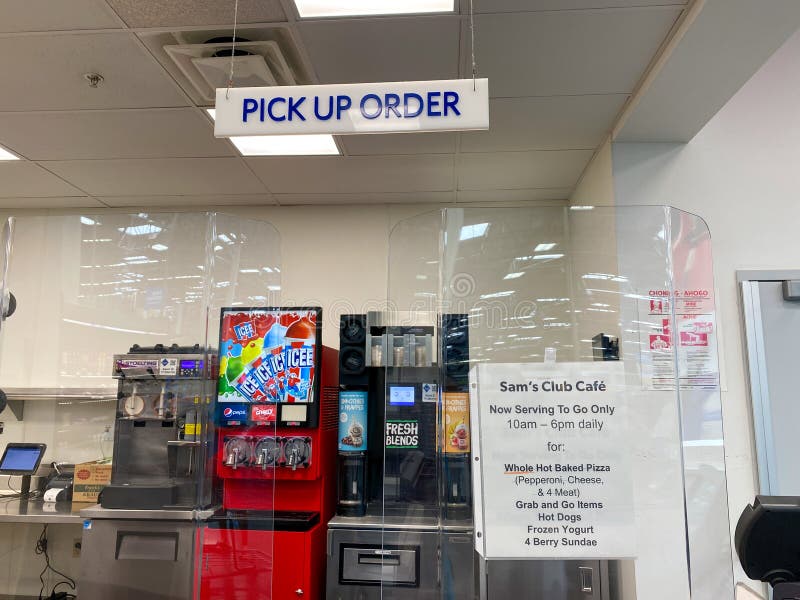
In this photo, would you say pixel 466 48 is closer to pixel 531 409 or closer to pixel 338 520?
pixel 531 409

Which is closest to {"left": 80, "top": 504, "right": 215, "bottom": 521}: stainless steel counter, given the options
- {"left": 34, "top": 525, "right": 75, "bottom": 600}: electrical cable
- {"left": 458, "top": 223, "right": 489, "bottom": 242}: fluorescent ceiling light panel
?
{"left": 34, "top": 525, "right": 75, "bottom": 600}: electrical cable

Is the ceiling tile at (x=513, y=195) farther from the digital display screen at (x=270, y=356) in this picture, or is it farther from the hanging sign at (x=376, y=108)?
the hanging sign at (x=376, y=108)

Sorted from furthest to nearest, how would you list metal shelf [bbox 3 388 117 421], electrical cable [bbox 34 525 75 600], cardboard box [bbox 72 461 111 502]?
electrical cable [bbox 34 525 75 600] → metal shelf [bbox 3 388 117 421] → cardboard box [bbox 72 461 111 502]

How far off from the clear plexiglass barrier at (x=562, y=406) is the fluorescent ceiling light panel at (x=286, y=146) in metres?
1.49

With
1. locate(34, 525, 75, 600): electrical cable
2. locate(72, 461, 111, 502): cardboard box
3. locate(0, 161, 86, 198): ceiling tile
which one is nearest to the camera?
locate(72, 461, 111, 502): cardboard box

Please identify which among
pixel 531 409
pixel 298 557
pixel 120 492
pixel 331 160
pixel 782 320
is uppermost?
pixel 331 160

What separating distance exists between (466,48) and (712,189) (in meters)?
1.68

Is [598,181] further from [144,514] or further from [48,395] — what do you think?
[48,395]

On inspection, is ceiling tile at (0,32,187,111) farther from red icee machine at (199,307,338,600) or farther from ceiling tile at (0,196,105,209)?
ceiling tile at (0,196,105,209)

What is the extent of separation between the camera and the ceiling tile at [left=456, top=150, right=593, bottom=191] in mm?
3557

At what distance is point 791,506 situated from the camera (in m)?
1.06

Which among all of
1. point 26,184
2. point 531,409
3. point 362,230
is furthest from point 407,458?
point 26,184

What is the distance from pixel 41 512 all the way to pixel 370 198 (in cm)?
290

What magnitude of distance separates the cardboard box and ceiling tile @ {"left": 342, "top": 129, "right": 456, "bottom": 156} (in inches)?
92.4
